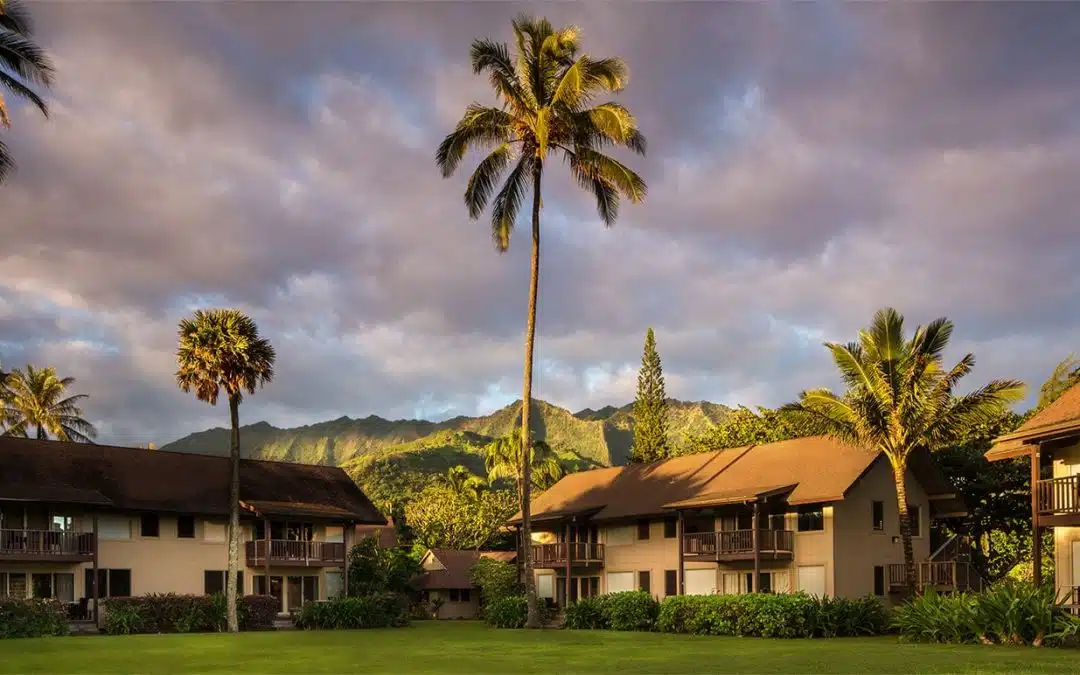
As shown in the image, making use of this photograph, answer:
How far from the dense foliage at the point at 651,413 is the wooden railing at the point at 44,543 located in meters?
34.6

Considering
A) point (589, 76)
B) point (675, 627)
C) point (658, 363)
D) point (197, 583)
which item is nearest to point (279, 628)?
point (197, 583)

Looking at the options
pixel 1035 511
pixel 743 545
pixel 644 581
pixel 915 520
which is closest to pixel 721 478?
pixel 743 545

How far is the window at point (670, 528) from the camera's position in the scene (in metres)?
46.1

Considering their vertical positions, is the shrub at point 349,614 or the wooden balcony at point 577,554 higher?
the wooden balcony at point 577,554

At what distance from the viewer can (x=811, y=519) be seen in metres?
40.8

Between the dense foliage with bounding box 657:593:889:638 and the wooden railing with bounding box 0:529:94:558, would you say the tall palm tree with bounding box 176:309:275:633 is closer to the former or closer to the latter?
the wooden railing with bounding box 0:529:94:558

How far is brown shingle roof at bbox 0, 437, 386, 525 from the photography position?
42688mm

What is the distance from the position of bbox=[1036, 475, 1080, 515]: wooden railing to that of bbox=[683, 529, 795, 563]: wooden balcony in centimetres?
1200

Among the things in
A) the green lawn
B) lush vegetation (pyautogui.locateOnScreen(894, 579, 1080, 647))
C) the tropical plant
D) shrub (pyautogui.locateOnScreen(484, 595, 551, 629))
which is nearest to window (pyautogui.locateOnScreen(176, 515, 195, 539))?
the green lawn

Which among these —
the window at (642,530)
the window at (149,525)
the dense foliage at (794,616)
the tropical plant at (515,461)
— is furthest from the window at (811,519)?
the tropical plant at (515,461)

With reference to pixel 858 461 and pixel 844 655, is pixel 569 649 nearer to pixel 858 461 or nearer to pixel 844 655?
pixel 844 655

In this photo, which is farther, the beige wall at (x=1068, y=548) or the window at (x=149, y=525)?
the window at (x=149, y=525)

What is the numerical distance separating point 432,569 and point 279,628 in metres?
24.2

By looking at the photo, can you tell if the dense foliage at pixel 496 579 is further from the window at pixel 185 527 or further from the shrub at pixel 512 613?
the window at pixel 185 527
